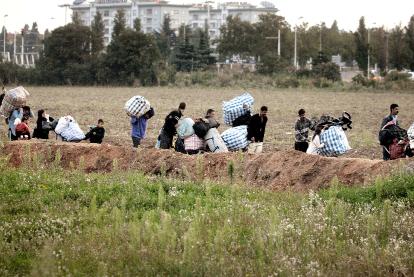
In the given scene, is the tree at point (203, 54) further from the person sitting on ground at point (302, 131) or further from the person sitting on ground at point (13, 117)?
the person sitting on ground at point (302, 131)

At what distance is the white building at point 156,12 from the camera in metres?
176

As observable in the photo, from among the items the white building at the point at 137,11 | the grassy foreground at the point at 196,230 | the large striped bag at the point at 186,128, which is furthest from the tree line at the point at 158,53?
the white building at the point at 137,11

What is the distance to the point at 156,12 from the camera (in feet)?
578

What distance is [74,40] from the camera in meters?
82.6

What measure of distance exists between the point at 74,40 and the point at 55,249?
7482 centimetres

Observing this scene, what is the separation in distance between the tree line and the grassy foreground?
6417 cm

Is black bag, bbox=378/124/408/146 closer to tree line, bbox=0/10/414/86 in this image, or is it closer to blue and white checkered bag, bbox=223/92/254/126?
blue and white checkered bag, bbox=223/92/254/126

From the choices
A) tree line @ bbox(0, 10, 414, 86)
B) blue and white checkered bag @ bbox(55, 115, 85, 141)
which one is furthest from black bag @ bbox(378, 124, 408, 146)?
tree line @ bbox(0, 10, 414, 86)

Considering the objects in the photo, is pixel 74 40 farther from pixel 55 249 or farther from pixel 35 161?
pixel 55 249

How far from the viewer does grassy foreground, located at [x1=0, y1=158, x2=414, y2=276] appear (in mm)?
8789

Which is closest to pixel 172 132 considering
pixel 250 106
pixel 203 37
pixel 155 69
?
pixel 250 106

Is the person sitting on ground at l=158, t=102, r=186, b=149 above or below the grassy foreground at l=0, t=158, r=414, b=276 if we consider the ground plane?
above

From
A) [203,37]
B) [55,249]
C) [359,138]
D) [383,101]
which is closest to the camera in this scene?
[55,249]

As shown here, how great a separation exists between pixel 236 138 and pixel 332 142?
2190 millimetres
